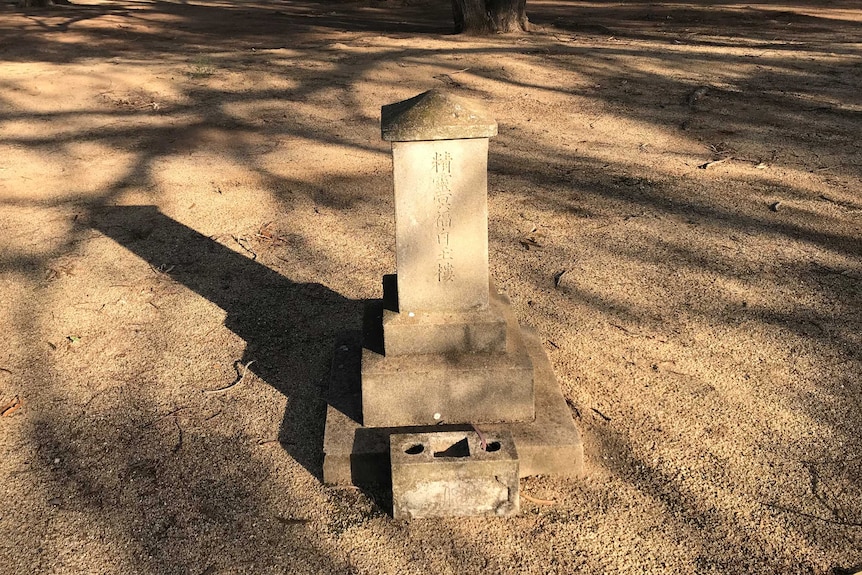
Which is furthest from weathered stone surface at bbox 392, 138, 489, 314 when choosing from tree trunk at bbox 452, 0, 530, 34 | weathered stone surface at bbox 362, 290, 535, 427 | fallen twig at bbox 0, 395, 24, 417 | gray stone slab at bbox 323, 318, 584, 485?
tree trunk at bbox 452, 0, 530, 34

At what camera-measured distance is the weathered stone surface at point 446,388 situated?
2787 millimetres

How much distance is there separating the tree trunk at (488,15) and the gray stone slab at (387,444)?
30.7ft

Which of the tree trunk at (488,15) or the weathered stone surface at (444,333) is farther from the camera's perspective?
the tree trunk at (488,15)

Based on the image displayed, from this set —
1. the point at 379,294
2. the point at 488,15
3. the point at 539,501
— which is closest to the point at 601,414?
the point at 539,501

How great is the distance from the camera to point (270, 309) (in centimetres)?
401

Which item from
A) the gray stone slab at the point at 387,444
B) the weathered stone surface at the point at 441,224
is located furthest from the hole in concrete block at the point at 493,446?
the weathered stone surface at the point at 441,224

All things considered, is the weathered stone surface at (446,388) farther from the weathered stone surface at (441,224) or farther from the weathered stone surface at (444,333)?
the weathered stone surface at (441,224)

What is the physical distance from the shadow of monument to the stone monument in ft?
0.62

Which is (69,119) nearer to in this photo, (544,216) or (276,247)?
(276,247)

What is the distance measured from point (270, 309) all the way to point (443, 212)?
1653 mm

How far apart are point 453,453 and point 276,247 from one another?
2.57 meters

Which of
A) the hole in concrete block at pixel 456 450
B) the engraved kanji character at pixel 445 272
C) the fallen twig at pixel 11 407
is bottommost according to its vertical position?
the fallen twig at pixel 11 407

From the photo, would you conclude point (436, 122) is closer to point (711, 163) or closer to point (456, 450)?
point (456, 450)

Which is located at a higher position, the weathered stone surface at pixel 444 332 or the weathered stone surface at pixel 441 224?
the weathered stone surface at pixel 441 224
